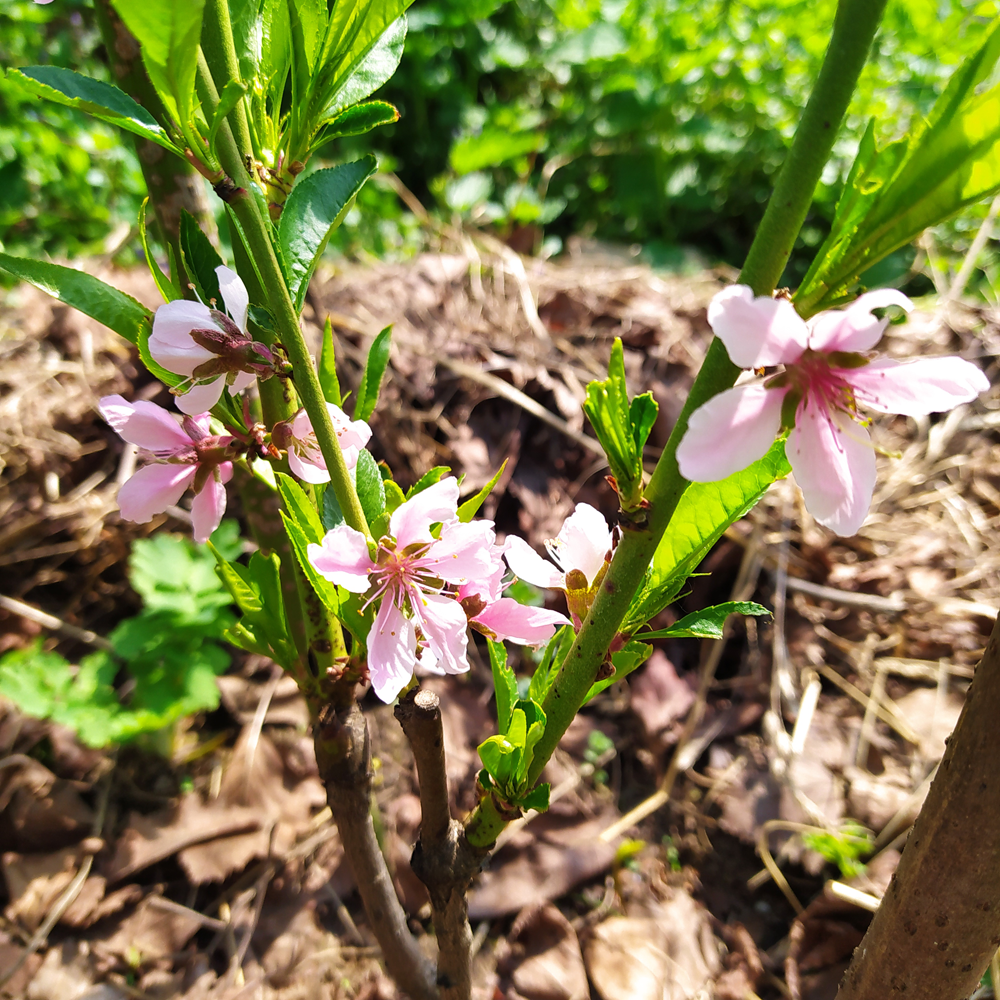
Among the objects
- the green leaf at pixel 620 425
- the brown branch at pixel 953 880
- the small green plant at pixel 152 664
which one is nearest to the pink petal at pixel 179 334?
the green leaf at pixel 620 425

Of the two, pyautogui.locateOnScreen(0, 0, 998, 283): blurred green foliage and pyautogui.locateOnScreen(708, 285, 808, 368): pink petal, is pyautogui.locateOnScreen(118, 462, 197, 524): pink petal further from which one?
pyautogui.locateOnScreen(0, 0, 998, 283): blurred green foliage

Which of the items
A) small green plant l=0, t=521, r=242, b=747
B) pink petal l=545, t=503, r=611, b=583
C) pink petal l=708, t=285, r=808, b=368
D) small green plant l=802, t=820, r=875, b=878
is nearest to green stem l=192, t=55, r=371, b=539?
pink petal l=545, t=503, r=611, b=583

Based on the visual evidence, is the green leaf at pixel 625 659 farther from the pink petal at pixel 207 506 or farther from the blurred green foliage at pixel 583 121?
the blurred green foliage at pixel 583 121

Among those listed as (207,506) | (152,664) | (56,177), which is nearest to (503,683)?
(207,506)

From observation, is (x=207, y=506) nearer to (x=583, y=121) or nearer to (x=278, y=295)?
(x=278, y=295)

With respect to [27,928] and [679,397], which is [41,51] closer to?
[679,397]
